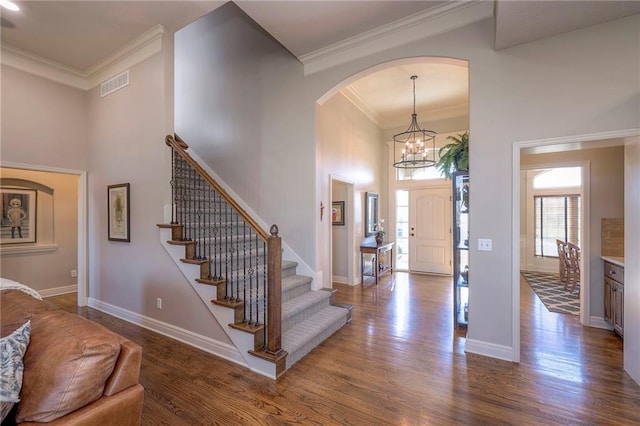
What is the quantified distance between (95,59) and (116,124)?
970 millimetres

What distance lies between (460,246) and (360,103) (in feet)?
12.8

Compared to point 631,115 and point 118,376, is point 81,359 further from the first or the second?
point 631,115

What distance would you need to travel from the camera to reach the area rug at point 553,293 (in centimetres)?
428

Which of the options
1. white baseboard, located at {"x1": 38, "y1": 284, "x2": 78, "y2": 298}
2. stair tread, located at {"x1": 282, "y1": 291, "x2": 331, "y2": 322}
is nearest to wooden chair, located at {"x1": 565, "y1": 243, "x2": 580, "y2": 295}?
stair tread, located at {"x1": 282, "y1": 291, "x2": 331, "y2": 322}

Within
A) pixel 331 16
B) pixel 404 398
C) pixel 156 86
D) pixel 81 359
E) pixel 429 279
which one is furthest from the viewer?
pixel 429 279

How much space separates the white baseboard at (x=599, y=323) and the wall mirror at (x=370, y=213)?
376 centimetres

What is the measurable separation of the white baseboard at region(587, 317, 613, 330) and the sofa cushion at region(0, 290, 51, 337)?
216 inches

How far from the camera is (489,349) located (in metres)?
2.81

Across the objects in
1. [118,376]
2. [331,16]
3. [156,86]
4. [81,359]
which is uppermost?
[331,16]

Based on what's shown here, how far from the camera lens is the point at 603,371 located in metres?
2.55

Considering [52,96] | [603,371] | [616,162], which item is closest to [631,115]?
[616,162]

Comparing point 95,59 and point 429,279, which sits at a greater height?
point 95,59

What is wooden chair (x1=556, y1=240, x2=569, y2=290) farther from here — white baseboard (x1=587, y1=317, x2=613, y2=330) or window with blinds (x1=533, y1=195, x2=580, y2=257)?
white baseboard (x1=587, y1=317, x2=613, y2=330)

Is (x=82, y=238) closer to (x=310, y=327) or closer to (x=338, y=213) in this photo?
(x=310, y=327)
